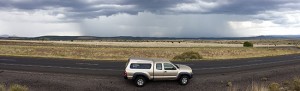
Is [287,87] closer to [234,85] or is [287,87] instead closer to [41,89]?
[234,85]

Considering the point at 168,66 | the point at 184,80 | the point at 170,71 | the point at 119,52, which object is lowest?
the point at 119,52

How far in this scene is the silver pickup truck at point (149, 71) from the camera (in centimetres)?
1998

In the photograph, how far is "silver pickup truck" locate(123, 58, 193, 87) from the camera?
19984 mm

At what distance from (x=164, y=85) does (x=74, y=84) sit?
17.8 ft

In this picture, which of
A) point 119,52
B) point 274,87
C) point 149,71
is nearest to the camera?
point 274,87

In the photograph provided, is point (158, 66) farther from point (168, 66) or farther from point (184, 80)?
point (184, 80)

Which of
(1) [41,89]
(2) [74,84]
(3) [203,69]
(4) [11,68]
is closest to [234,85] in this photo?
(3) [203,69]

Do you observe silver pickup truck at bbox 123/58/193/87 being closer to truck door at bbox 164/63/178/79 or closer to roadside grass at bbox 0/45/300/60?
truck door at bbox 164/63/178/79

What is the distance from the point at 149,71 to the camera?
20172 millimetres

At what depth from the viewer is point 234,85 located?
2216 centimetres

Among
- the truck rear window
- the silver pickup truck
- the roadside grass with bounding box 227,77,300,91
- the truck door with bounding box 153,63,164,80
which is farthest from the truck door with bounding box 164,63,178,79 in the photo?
the roadside grass with bounding box 227,77,300,91

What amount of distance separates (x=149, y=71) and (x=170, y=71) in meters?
1.26

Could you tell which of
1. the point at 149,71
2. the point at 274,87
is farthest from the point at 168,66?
the point at 274,87

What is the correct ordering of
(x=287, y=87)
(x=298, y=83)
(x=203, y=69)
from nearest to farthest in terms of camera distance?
(x=298, y=83)
(x=287, y=87)
(x=203, y=69)
